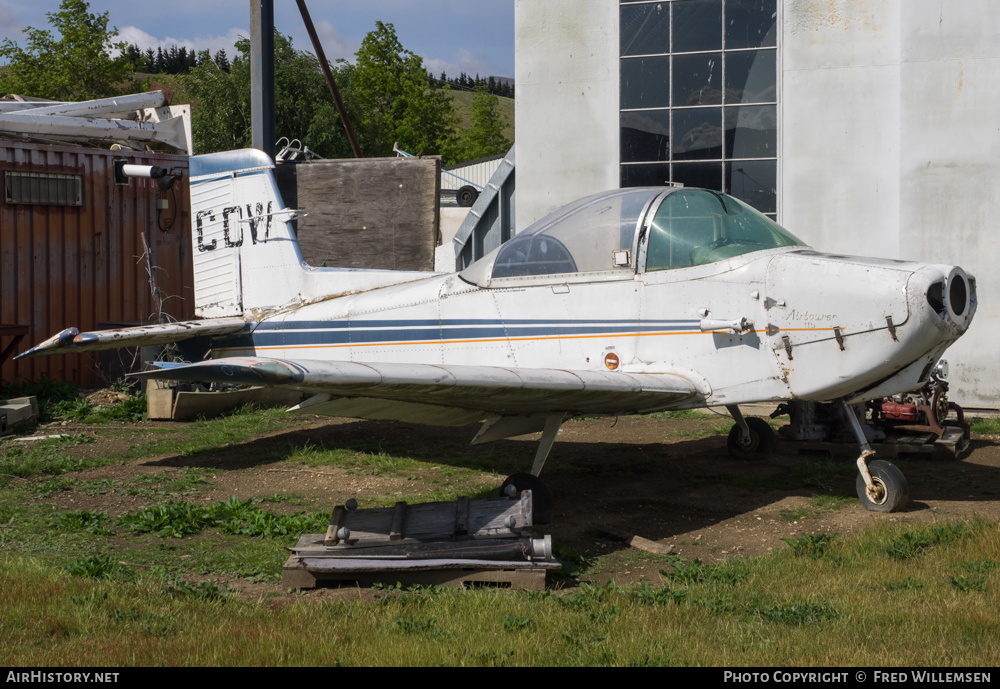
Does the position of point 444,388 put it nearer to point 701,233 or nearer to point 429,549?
point 429,549

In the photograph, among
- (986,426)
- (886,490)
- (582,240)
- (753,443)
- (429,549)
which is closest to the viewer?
(429,549)

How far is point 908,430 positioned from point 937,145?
12.6ft

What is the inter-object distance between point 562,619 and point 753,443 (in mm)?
4695

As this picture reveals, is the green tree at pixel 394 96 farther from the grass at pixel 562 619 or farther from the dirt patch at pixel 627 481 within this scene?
the grass at pixel 562 619

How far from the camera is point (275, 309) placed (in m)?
8.30

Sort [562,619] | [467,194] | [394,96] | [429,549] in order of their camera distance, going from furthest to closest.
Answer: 1. [394,96]
2. [467,194]
3. [429,549]
4. [562,619]

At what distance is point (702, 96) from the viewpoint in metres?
11.1

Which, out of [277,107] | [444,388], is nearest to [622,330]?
[444,388]

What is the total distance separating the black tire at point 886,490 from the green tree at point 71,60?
133 feet

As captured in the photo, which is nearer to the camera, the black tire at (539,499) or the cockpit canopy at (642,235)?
the black tire at (539,499)

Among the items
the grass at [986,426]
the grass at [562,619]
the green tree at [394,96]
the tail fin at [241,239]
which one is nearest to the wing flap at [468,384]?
the grass at [562,619]

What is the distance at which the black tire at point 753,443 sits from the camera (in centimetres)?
826

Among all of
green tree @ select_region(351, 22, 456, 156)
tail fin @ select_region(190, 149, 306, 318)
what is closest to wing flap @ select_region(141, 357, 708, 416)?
tail fin @ select_region(190, 149, 306, 318)
